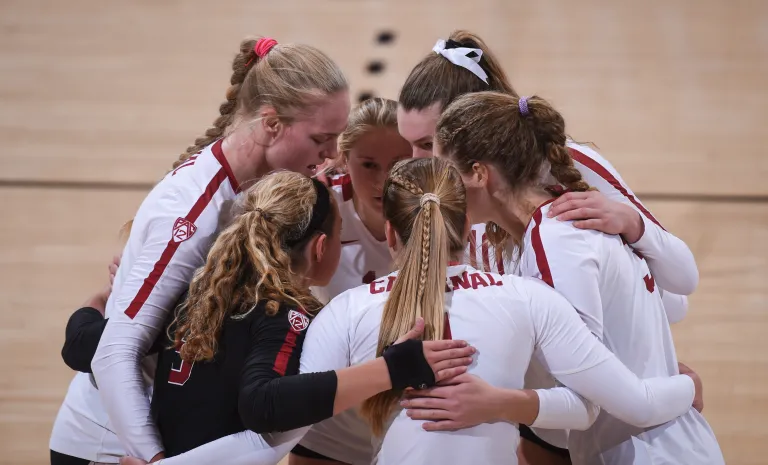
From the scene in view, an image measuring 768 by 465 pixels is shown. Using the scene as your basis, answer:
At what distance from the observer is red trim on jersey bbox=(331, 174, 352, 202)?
2.11m

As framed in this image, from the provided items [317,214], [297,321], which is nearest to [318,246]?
[317,214]

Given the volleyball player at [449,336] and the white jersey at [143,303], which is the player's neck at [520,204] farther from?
the white jersey at [143,303]

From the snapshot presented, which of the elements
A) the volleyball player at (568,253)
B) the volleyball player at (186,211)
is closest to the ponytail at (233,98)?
the volleyball player at (186,211)

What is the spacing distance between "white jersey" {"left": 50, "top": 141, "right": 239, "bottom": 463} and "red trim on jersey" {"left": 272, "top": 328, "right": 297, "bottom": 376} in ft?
1.02

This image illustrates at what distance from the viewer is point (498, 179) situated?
5.28ft

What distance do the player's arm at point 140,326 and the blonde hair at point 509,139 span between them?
0.52 meters

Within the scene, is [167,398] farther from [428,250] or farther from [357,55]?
[357,55]

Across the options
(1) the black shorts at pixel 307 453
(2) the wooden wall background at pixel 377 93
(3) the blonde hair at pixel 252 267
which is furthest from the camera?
(2) the wooden wall background at pixel 377 93

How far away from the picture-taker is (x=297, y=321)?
1418 mm

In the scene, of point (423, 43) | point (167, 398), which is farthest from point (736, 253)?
point (167, 398)

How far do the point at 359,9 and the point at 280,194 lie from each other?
2.39m

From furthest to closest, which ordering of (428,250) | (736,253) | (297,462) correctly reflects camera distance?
(736,253) < (297,462) < (428,250)

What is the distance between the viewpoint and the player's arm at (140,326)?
151 centimetres

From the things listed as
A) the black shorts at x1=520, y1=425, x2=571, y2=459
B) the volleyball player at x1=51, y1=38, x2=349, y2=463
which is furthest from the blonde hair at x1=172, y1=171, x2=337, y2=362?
the black shorts at x1=520, y1=425, x2=571, y2=459
